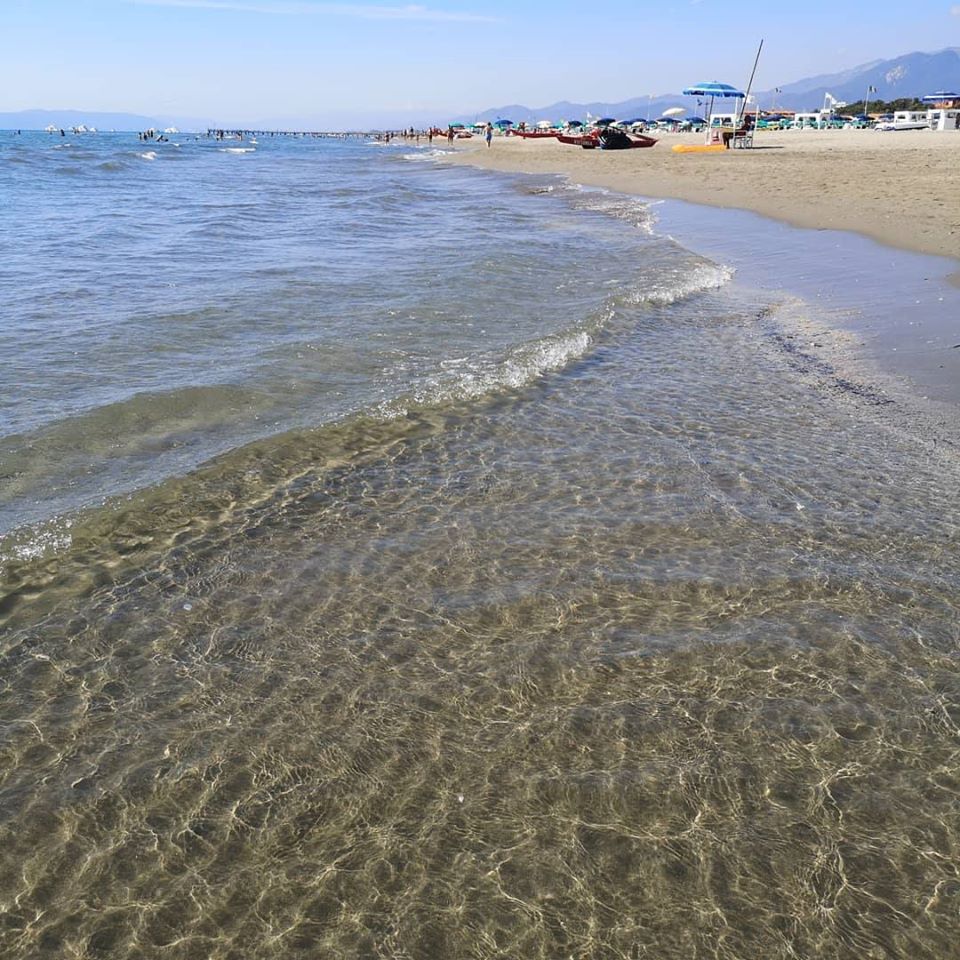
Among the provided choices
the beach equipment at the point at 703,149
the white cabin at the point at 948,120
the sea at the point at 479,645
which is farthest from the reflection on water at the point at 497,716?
the white cabin at the point at 948,120

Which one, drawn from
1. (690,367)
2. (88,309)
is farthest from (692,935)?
(88,309)

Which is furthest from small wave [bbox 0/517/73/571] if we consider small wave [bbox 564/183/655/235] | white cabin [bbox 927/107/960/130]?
white cabin [bbox 927/107/960/130]

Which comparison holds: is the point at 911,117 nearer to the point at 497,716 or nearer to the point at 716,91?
the point at 716,91

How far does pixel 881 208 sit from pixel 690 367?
1331 cm

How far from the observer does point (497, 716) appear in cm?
338

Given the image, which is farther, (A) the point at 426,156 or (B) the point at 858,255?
(A) the point at 426,156

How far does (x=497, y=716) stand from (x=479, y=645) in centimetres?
54

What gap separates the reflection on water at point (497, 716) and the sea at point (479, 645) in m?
0.02

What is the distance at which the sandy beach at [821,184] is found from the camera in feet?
52.2

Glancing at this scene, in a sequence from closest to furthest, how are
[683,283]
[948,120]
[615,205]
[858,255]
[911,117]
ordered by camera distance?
[683,283]
[858,255]
[615,205]
[948,120]
[911,117]

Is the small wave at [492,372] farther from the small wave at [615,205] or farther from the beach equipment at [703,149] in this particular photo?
the beach equipment at [703,149]

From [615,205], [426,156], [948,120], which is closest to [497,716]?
[615,205]

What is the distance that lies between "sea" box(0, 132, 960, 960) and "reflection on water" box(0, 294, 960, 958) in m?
0.02

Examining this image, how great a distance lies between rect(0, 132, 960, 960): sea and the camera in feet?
8.45
